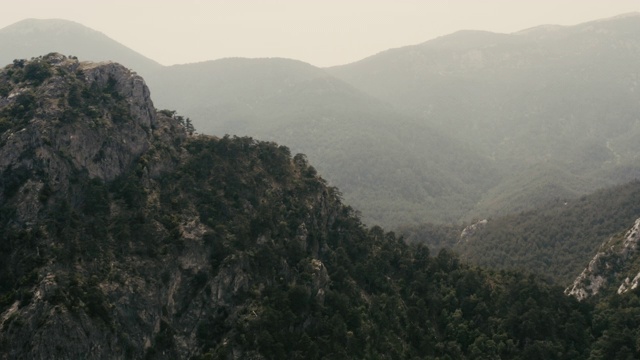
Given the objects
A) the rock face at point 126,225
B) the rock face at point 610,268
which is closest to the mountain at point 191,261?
the rock face at point 126,225

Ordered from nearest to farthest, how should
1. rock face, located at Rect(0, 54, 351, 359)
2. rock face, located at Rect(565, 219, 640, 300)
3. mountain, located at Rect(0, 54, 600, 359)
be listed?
rock face, located at Rect(0, 54, 351, 359), mountain, located at Rect(0, 54, 600, 359), rock face, located at Rect(565, 219, 640, 300)

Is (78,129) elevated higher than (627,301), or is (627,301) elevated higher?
(78,129)

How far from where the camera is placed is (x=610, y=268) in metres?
155

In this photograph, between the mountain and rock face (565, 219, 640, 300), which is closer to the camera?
the mountain

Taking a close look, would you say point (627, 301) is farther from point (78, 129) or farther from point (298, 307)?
point (78, 129)

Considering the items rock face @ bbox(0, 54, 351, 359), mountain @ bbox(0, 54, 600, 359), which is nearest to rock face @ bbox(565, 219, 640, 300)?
mountain @ bbox(0, 54, 600, 359)

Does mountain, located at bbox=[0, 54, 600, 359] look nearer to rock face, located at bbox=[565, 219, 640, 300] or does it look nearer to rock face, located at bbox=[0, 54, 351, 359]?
rock face, located at bbox=[0, 54, 351, 359]

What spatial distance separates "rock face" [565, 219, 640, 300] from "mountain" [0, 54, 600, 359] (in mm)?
30754

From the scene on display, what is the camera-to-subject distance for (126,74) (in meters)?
121

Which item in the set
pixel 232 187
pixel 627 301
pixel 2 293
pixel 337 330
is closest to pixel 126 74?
pixel 232 187

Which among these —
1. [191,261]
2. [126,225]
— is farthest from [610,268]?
[126,225]

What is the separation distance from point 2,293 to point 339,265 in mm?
66367

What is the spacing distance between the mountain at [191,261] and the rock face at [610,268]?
1211 inches

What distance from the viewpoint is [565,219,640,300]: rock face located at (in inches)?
5989
